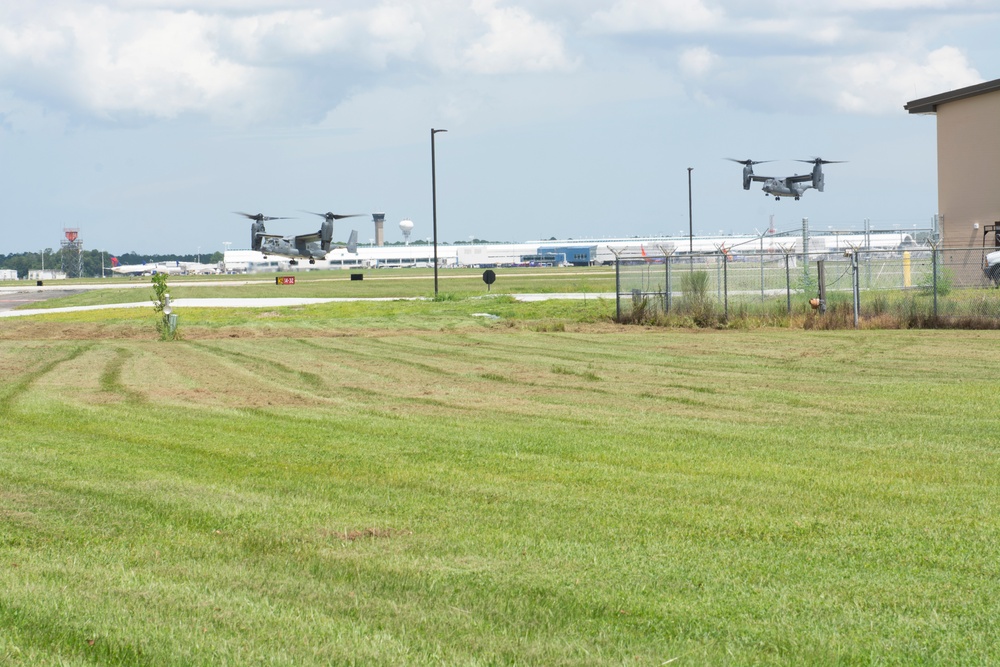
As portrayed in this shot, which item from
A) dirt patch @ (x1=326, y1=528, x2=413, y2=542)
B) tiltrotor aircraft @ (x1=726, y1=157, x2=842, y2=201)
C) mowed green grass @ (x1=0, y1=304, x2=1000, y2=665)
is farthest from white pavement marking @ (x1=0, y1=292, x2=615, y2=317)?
dirt patch @ (x1=326, y1=528, x2=413, y2=542)

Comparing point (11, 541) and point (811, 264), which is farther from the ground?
point (811, 264)

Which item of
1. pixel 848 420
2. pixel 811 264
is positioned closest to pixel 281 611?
pixel 848 420

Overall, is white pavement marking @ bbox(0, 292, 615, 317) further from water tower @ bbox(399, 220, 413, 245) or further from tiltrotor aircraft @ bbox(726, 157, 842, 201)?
water tower @ bbox(399, 220, 413, 245)

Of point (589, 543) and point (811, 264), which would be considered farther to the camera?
point (811, 264)

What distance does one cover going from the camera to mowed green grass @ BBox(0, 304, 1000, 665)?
5609 millimetres

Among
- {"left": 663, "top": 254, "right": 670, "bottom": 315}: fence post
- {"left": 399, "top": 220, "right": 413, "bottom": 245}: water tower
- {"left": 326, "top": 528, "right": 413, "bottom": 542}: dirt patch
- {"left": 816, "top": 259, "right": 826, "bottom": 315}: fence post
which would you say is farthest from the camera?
{"left": 399, "top": 220, "right": 413, "bottom": 245}: water tower

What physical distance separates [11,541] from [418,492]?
307 centimetres

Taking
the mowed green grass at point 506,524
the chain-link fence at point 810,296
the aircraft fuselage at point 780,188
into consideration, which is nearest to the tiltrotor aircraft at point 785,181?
the aircraft fuselage at point 780,188

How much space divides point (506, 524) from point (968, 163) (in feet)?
144

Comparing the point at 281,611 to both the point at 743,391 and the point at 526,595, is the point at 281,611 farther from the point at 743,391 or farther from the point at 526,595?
the point at 743,391

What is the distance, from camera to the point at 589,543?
25.0 ft

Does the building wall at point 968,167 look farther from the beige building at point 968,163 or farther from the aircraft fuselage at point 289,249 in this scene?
the aircraft fuselage at point 289,249

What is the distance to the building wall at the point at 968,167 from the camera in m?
46.0

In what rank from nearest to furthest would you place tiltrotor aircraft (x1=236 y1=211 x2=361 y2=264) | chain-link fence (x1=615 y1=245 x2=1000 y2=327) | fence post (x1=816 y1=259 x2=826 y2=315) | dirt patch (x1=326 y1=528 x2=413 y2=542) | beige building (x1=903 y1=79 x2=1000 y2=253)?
dirt patch (x1=326 y1=528 x2=413 y2=542) → chain-link fence (x1=615 y1=245 x2=1000 y2=327) → fence post (x1=816 y1=259 x2=826 y2=315) → beige building (x1=903 y1=79 x2=1000 y2=253) → tiltrotor aircraft (x1=236 y1=211 x2=361 y2=264)
